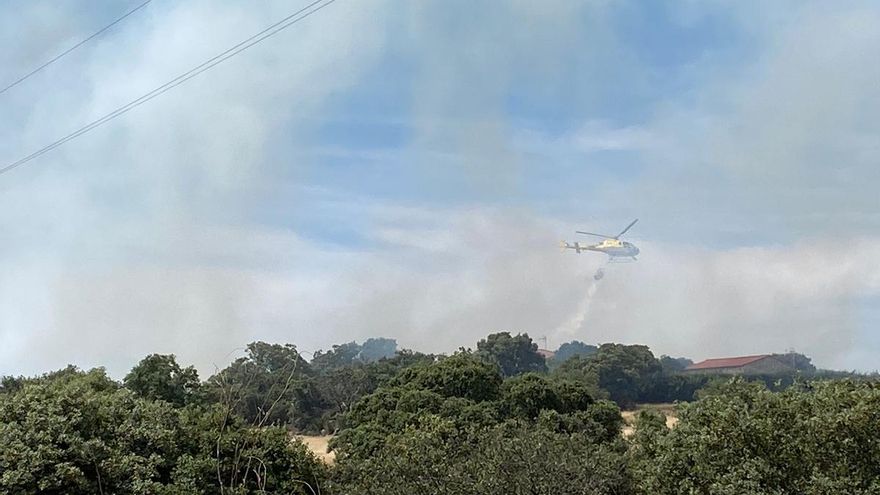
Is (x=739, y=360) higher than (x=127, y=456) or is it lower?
higher

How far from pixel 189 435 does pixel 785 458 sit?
986cm

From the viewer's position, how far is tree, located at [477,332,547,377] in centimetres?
7706

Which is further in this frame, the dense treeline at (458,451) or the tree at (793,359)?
the tree at (793,359)

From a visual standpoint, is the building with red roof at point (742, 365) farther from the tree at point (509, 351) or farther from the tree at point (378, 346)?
the tree at point (378, 346)

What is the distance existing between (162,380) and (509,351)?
Answer: 5544 centimetres

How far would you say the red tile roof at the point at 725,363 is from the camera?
309ft

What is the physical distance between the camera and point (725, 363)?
97.8 metres

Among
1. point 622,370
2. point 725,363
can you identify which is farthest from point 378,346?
point 622,370

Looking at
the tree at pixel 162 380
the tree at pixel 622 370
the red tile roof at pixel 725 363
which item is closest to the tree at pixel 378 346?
the red tile roof at pixel 725 363

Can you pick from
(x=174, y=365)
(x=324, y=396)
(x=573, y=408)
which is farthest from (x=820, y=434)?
(x=324, y=396)

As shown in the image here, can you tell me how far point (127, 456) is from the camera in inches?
501

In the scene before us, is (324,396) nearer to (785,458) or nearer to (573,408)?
(573,408)

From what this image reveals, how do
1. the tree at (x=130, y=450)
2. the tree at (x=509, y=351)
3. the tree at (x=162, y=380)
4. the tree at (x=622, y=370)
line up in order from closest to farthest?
the tree at (x=130, y=450) < the tree at (x=162, y=380) < the tree at (x=622, y=370) < the tree at (x=509, y=351)

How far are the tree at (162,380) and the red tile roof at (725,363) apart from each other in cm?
8070
